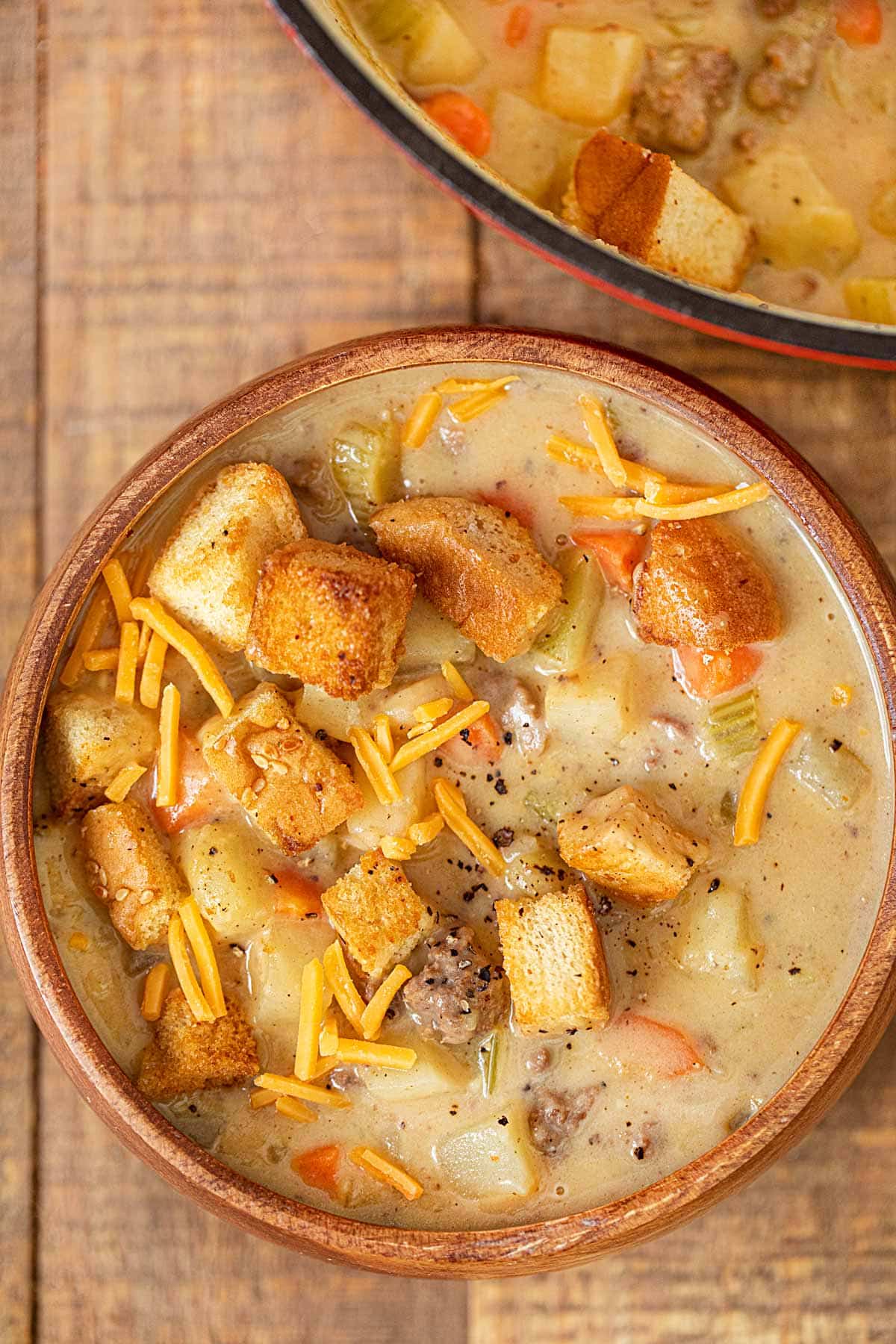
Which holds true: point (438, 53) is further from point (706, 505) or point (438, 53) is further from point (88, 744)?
point (88, 744)

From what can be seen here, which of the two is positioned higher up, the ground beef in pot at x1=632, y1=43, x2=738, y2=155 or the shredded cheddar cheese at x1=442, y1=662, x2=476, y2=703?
the ground beef in pot at x1=632, y1=43, x2=738, y2=155

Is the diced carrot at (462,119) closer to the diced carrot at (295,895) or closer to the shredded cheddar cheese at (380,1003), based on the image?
the diced carrot at (295,895)

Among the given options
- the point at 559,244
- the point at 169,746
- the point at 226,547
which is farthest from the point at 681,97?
the point at 169,746

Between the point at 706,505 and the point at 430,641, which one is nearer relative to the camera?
the point at 706,505

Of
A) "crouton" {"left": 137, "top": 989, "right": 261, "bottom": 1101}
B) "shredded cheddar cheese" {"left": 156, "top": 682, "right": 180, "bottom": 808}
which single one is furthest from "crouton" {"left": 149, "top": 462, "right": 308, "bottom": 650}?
"crouton" {"left": 137, "top": 989, "right": 261, "bottom": 1101}

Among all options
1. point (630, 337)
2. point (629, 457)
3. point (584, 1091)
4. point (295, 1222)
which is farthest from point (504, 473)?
point (295, 1222)

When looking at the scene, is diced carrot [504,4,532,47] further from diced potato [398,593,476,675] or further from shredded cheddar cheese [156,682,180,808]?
shredded cheddar cheese [156,682,180,808]

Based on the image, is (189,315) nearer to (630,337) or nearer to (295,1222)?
(630,337)
